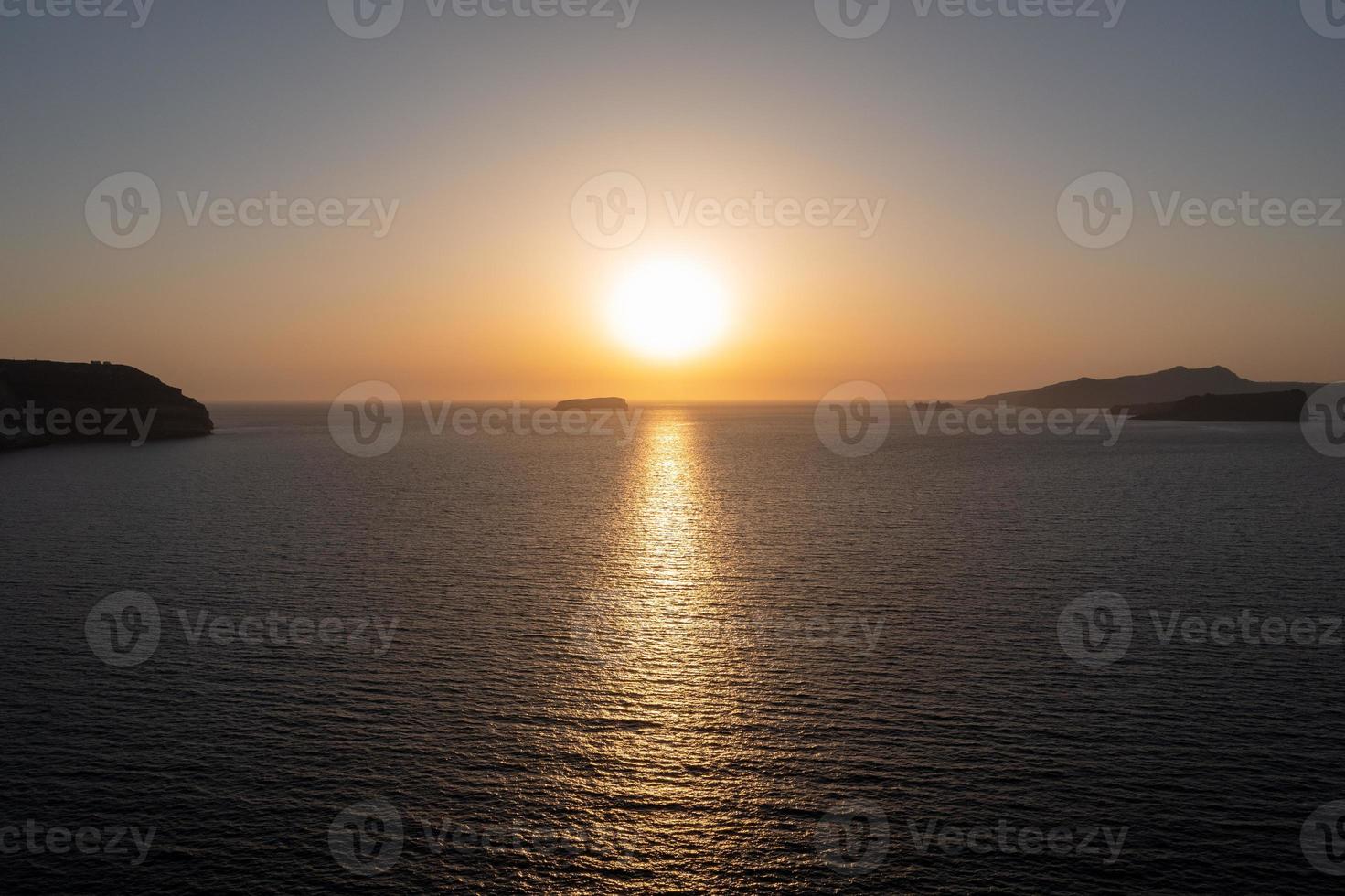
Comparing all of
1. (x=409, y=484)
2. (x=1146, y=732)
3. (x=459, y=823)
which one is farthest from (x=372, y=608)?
(x=409, y=484)

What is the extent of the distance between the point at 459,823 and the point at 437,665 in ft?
66.0

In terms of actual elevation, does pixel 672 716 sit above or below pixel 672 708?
below

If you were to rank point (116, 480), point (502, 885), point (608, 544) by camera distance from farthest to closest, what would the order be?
1. point (116, 480)
2. point (608, 544)
3. point (502, 885)

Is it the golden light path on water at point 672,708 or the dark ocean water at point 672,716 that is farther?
the golden light path on water at point 672,708

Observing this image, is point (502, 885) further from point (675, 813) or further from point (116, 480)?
point (116, 480)

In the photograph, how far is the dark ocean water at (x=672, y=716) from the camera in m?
34.1

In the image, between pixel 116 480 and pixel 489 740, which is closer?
pixel 489 740

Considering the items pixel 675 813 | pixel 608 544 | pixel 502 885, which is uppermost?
pixel 608 544

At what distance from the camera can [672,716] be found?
48.7m

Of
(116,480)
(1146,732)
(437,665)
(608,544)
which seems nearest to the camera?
(1146,732)

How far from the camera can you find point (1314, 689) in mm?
49438

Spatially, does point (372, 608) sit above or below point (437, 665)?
above

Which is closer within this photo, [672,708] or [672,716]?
[672,716]

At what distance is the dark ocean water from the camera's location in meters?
34.1
